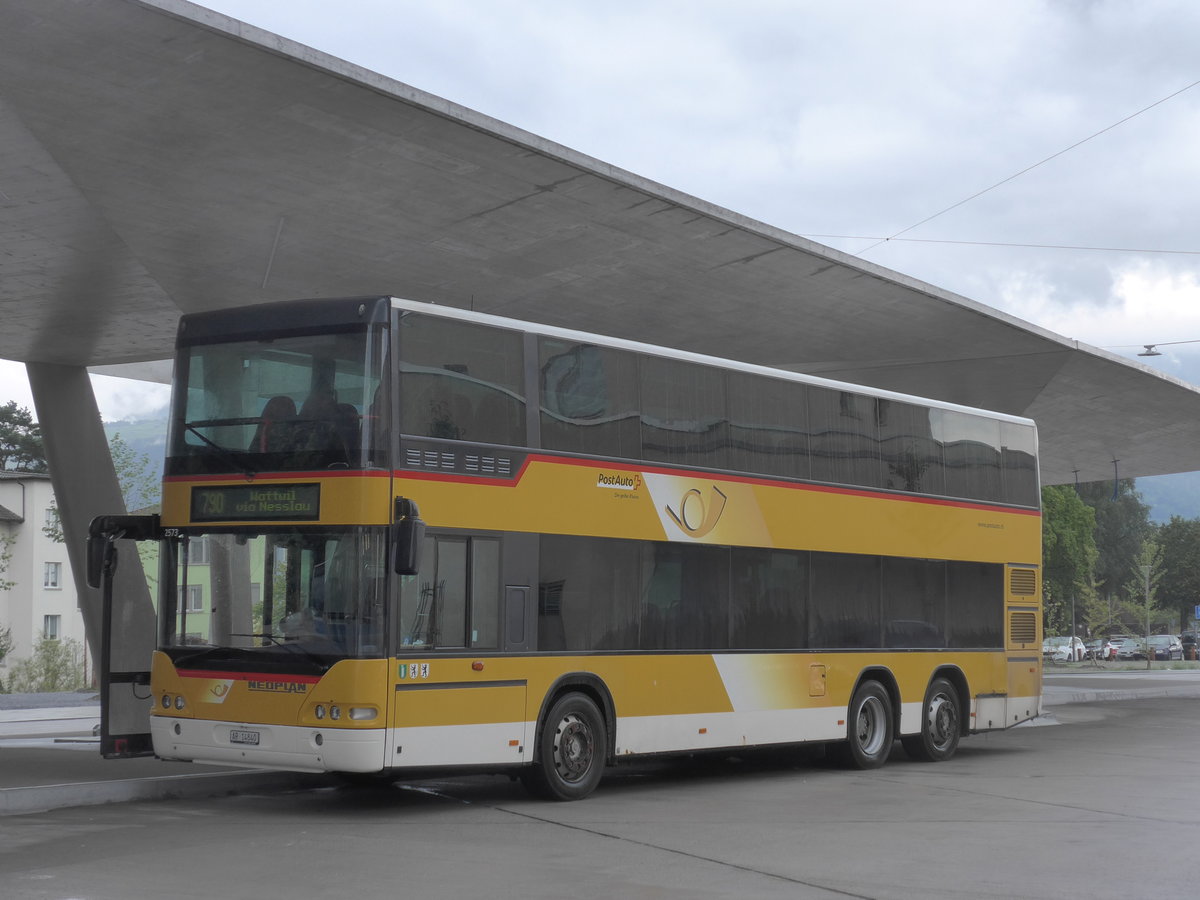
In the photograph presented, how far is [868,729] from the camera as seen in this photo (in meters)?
17.2

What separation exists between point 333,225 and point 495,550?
6082 millimetres

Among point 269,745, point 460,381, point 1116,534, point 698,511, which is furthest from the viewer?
point 1116,534

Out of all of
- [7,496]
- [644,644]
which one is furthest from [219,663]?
[7,496]

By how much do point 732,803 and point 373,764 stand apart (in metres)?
3.68

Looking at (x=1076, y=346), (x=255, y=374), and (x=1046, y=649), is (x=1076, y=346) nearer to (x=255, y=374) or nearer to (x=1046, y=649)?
(x=255, y=374)

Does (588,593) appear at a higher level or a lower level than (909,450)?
lower

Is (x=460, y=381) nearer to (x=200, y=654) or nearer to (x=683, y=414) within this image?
(x=683, y=414)

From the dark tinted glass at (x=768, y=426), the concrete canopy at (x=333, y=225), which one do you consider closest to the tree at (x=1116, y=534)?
the concrete canopy at (x=333, y=225)

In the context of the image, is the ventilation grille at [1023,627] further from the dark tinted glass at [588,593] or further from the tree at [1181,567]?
the tree at [1181,567]

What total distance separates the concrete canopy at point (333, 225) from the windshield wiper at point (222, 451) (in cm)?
324

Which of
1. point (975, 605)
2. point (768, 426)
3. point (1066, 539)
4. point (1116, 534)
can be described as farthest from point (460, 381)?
point (1116, 534)

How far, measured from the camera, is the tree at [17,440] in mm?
87375

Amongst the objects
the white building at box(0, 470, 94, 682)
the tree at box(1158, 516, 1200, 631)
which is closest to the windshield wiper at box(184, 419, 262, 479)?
the white building at box(0, 470, 94, 682)

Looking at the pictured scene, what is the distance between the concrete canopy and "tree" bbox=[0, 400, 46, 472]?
66.2 metres
